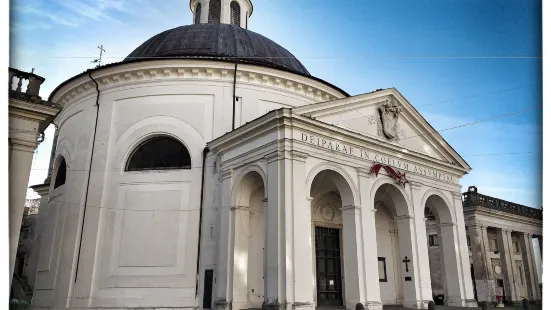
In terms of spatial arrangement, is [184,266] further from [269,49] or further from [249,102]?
[269,49]

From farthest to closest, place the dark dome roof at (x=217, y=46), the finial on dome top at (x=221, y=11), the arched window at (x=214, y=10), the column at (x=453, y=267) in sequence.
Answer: the arched window at (x=214, y=10), the finial on dome top at (x=221, y=11), the dark dome roof at (x=217, y=46), the column at (x=453, y=267)

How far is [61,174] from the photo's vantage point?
19406mm

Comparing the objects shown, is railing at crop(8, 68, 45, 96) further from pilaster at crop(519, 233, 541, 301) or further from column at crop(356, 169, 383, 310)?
pilaster at crop(519, 233, 541, 301)

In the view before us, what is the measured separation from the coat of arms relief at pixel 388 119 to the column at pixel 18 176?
36.9 ft

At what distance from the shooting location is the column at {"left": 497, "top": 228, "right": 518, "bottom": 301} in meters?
27.0

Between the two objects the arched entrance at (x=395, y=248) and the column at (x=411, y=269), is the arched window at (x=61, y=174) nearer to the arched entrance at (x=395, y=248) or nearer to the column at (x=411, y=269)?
the arched entrance at (x=395, y=248)

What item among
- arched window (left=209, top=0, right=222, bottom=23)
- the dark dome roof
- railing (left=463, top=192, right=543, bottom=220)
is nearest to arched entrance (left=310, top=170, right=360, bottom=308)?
the dark dome roof

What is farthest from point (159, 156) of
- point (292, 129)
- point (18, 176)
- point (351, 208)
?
point (18, 176)

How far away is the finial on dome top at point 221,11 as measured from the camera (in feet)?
84.0

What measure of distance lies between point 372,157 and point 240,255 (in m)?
5.83

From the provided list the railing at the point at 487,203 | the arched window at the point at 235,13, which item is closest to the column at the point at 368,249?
the railing at the point at 487,203

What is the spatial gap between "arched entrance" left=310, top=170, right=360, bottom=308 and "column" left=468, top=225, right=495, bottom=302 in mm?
12740

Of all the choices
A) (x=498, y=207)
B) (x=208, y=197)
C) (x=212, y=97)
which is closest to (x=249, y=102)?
(x=212, y=97)

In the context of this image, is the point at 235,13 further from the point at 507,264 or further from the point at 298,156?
the point at 507,264
